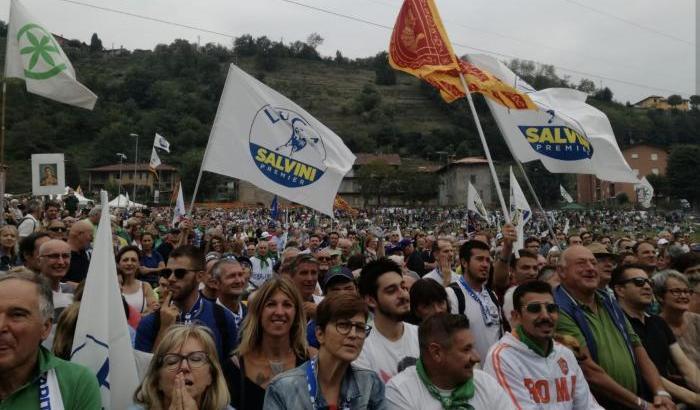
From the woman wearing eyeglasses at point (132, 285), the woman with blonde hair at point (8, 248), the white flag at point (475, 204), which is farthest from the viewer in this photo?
the white flag at point (475, 204)

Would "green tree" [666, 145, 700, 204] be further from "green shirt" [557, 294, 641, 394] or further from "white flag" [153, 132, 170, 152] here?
"green shirt" [557, 294, 641, 394]

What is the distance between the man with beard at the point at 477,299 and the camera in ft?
16.3

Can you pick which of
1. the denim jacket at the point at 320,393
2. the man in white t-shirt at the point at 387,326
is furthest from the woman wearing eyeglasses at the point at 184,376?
the man in white t-shirt at the point at 387,326

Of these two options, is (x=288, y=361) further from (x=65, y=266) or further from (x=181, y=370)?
(x=65, y=266)

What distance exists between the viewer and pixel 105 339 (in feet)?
10.2

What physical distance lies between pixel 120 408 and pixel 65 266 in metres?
2.14

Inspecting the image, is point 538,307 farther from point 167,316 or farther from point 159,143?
point 159,143

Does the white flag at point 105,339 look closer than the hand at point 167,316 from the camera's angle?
Yes

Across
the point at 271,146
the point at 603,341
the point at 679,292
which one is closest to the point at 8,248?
the point at 271,146

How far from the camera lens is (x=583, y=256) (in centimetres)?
446

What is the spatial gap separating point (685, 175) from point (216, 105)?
102m

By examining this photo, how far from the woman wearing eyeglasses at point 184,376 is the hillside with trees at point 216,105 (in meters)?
81.4

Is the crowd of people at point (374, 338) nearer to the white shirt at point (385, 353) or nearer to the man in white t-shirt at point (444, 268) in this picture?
the white shirt at point (385, 353)

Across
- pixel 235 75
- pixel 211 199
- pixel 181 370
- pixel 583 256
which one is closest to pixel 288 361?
pixel 181 370
